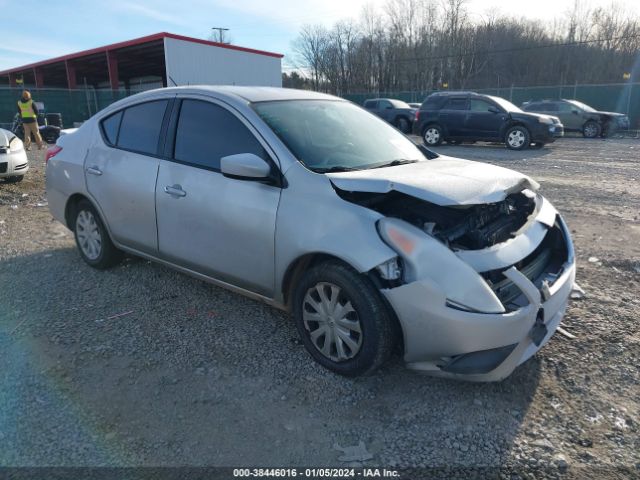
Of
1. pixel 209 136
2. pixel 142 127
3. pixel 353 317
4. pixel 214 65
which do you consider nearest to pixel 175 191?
pixel 209 136

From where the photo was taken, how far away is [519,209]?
11.2ft

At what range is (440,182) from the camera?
2969 mm

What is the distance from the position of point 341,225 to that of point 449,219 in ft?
2.27

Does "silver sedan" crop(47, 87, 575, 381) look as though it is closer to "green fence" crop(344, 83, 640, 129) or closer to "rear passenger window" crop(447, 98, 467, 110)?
"rear passenger window" crop(447, 98, 467, 110)

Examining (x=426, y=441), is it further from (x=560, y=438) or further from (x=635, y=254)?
(x=635, y=254)

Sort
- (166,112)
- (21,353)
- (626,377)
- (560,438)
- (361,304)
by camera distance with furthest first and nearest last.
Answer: (166,112) → (21,353) → (626,377) → (361,304) → (560,438)

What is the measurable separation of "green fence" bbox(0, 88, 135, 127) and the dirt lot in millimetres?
23635

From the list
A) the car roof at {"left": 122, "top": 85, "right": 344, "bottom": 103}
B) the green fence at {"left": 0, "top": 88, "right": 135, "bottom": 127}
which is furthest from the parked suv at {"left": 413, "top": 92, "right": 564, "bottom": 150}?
the green fence at {"left": 0, "top": 88, "right": 135, "bottom": 127}

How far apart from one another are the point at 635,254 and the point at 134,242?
508 cm

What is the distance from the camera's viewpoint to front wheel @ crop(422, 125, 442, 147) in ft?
52.5

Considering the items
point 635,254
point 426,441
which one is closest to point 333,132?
point 426,441

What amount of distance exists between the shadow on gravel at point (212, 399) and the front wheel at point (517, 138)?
13.1 metres

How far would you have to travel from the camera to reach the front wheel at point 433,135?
16.0m

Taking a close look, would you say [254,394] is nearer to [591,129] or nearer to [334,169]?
[334,169]
